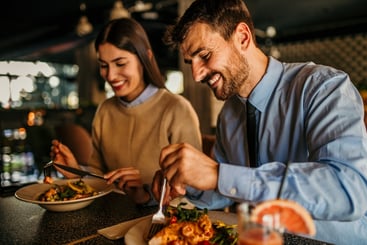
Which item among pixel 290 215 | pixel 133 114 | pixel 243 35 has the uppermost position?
pixel 243 35

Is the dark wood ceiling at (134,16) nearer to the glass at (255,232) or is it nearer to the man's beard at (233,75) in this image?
the man's beard at (233,75)

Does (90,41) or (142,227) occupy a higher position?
(90,41)

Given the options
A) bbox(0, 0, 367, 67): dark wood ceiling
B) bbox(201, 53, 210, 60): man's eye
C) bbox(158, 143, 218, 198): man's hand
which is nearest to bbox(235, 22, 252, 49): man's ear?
bbox(201, 53, 210, 60): man's eye

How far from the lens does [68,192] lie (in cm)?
136

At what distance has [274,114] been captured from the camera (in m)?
1.28

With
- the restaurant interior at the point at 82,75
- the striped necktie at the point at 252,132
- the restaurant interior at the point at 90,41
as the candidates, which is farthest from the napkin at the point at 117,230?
the restaurant interior at the point at 90,41

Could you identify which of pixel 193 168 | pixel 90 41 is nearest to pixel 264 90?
pixel 193 168

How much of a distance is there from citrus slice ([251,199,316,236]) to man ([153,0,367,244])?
33 cm

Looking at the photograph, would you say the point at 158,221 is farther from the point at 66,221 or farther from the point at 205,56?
the point at 205,56

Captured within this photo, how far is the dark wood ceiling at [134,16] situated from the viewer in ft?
24.8

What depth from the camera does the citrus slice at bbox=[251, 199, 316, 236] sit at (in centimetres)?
55

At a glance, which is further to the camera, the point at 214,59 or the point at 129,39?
the point at 129,39

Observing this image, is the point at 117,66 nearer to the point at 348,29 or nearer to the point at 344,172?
the point at 344,172

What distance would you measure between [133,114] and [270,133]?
2.95 feet
